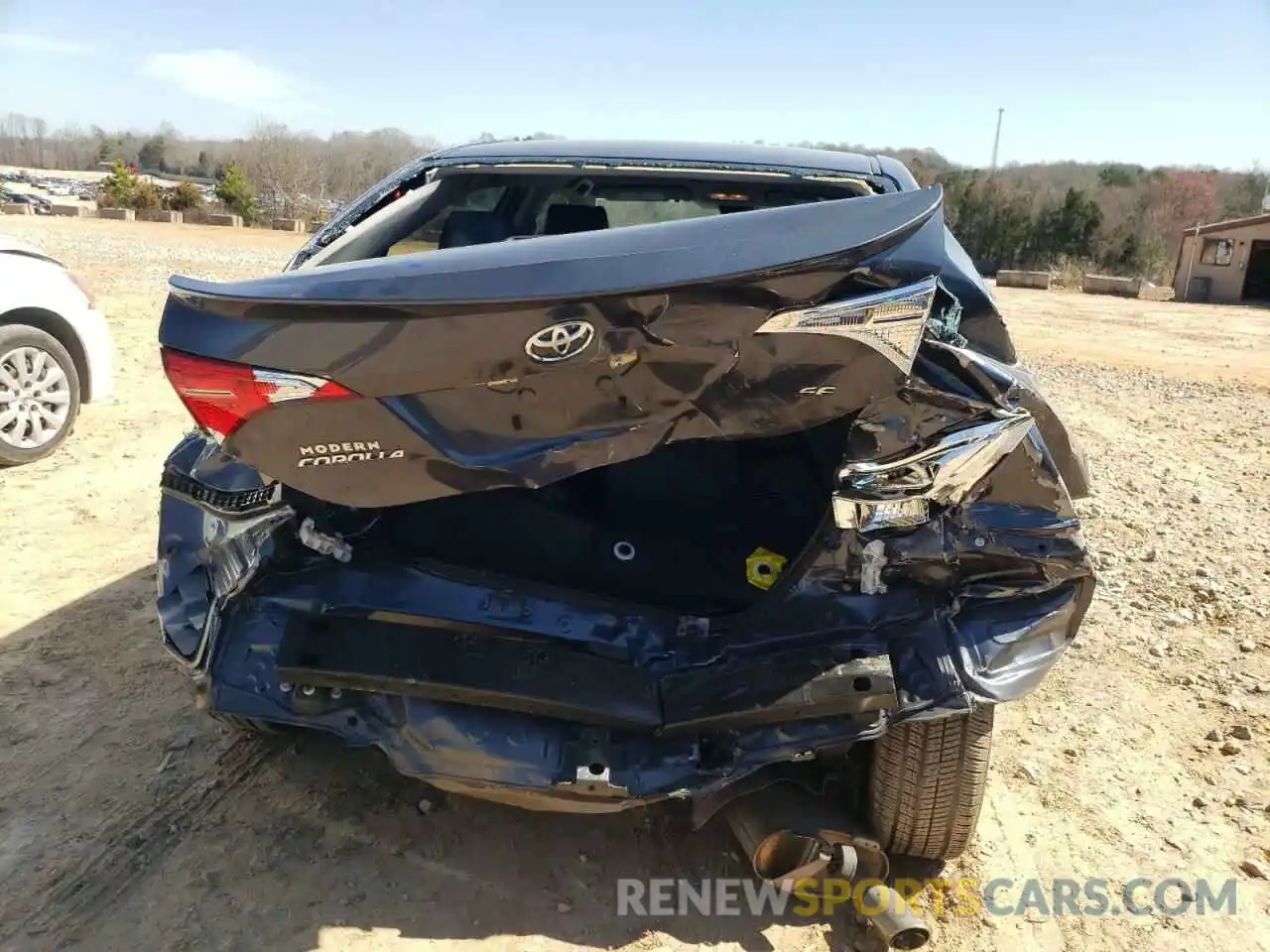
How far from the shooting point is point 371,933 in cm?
229

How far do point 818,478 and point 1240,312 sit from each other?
2447 centimetres

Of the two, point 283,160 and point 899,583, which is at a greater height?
point 283,160

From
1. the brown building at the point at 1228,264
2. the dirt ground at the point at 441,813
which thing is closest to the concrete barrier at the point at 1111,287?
the brown building at the point at 1228,264

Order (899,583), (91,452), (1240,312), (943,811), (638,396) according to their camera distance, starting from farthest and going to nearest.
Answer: (1240,312), (91,452), (943,811), (899,583), (638,396)

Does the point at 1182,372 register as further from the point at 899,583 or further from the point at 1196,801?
the point at 899,583

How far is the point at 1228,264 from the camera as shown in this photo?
27.1 meters

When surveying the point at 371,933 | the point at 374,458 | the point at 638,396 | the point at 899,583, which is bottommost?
the point at 371,933

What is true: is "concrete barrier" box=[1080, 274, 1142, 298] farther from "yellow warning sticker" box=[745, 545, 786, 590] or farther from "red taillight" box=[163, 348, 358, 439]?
"red taillight" box=[163, 348, 358, 439]

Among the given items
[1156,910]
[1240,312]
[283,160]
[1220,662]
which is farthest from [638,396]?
[283,160]

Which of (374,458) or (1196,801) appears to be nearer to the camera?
(374,458)

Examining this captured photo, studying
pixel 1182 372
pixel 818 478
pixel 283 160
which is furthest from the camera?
pixel 283 160

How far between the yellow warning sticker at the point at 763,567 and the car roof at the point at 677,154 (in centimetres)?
123

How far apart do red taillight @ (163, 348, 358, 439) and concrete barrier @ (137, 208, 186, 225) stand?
3903cm

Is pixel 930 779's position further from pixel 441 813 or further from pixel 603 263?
pixel 603 263
